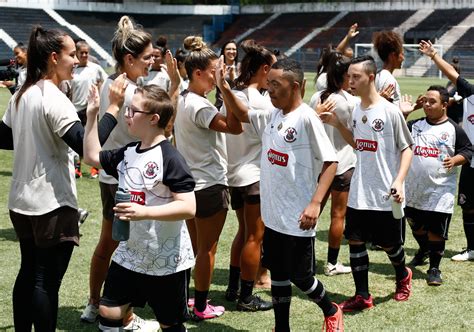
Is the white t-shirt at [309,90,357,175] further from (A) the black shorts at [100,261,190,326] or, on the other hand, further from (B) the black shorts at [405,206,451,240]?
(A) the black shorts at [100,261,190,326]

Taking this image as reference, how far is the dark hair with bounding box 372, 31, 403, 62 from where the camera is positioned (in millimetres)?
6637

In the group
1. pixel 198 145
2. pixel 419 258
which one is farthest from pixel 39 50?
pixel 419 258

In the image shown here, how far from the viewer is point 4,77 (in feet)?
23.2

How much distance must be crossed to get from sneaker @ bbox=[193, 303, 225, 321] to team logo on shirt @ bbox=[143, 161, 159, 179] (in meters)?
1.88

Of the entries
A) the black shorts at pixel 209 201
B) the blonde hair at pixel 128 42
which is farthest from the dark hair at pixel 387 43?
the blonde hair at pixel 128 42

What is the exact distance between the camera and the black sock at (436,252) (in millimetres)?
6500

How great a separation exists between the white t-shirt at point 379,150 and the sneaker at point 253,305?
1.03 meters

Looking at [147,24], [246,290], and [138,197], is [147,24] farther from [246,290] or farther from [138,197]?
[138,197]

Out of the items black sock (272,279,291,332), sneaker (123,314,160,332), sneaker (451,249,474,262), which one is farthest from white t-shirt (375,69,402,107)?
sneaker (123,314,160,332)

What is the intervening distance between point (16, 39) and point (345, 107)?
4450 centimetres

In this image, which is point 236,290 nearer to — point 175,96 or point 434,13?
point 175,96

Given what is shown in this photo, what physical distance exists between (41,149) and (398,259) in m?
2.96

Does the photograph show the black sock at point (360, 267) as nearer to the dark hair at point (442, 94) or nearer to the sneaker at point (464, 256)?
the dark hair at point (442, 94)

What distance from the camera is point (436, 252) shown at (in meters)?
6.54
